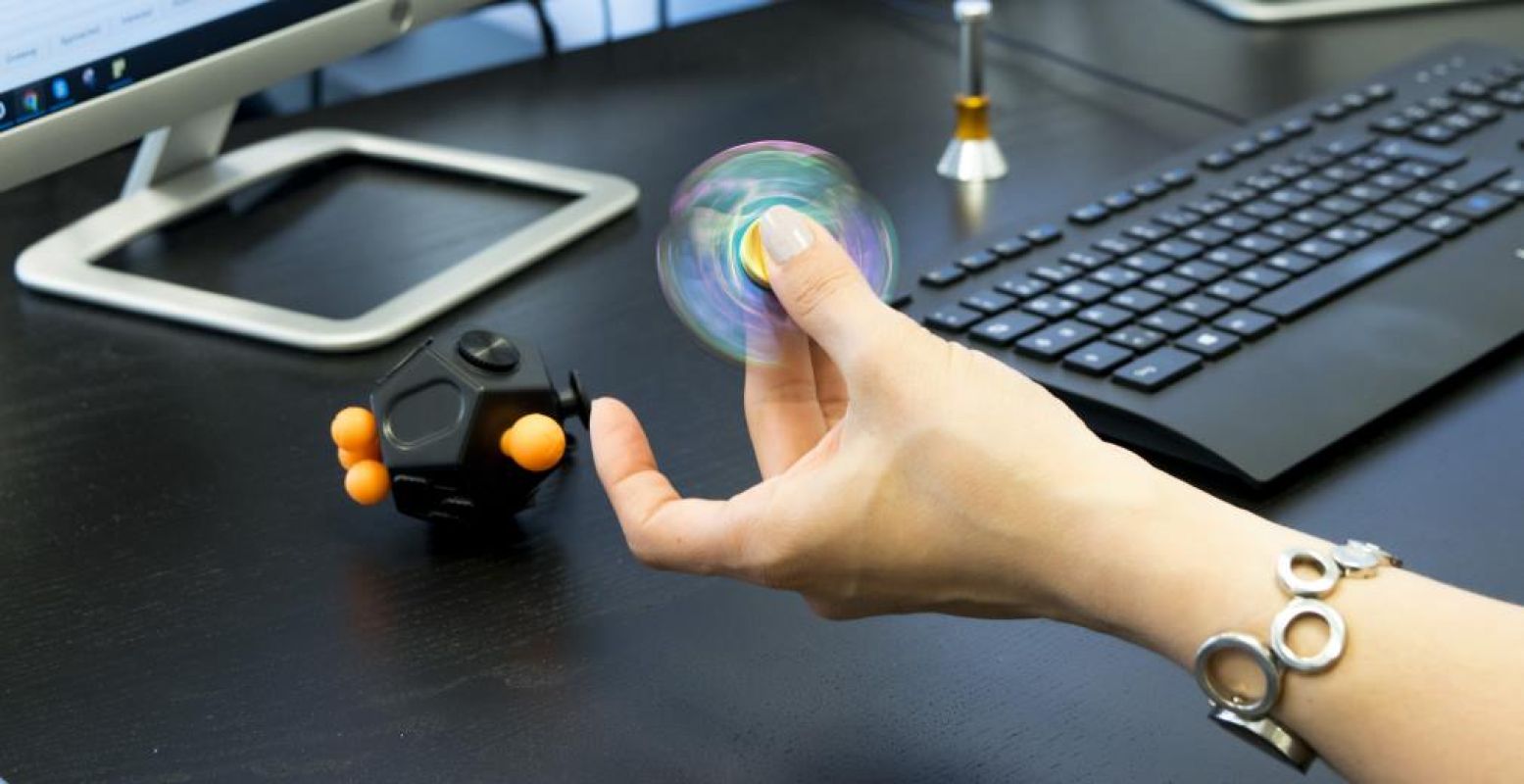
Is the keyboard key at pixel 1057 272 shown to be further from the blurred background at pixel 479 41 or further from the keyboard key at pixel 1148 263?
the blurred background at pixel 479 41

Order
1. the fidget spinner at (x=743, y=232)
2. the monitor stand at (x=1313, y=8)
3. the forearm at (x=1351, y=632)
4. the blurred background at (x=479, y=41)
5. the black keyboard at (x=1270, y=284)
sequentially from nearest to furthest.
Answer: the forearm at (x=1351, y=632), the fidget spinner at (x=743, y=232), the black keyboard at (x=1270, y=284), the monitor stand at (x=1313, y=8), the blurred background at (x=479, y=41)

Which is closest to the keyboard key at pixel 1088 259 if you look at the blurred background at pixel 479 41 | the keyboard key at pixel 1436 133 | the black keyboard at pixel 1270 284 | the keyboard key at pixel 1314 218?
the black keyboard at pixel 1270 284

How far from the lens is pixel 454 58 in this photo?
62.8 inches

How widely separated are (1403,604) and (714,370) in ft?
1.25

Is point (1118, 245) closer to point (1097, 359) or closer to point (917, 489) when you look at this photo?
point (1097, 359)

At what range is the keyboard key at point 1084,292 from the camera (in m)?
0.81

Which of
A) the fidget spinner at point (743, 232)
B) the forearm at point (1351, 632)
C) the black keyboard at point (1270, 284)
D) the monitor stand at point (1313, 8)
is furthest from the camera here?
the monitor stand at point (1313, 8)

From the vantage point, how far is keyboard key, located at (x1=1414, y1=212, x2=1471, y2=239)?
874mm

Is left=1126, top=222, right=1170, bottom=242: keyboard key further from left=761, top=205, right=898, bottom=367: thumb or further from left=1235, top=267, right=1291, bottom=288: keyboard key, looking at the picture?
left=761, top=205, right=898, bottom=367: thumb

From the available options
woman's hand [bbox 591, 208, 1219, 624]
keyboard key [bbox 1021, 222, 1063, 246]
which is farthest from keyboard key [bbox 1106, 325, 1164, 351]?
woman's hand [bbox 591, 208, 1219, 624]

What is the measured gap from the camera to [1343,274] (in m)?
0.83

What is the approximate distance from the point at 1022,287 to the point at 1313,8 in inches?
22.6

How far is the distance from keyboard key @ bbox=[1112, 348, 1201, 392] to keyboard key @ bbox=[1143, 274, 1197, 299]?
0.18ft

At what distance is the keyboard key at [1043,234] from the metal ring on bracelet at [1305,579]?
341mm
